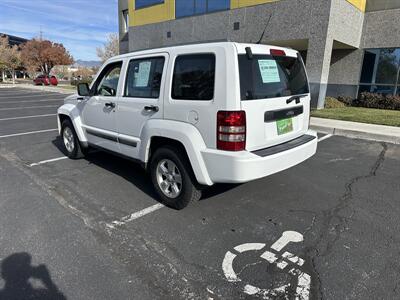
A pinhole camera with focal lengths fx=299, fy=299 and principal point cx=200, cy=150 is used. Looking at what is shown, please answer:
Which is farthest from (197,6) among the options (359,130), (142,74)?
(142,74)

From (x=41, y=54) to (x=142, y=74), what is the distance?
5506 cm

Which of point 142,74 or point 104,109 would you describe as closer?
point 142,74

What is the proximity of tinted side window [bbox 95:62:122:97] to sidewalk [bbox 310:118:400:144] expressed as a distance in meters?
6.49

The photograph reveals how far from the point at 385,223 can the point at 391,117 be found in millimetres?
8843

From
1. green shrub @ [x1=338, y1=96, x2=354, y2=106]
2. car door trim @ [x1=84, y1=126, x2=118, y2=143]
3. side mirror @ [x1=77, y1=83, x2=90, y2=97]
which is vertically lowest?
car door trim @ [x1=84, y1=126, x2=118, y2=143]

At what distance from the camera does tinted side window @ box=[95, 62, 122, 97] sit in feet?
15.1

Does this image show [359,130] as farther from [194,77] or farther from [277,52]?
[194,77]

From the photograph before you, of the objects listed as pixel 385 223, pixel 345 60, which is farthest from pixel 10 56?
pixel 385 223

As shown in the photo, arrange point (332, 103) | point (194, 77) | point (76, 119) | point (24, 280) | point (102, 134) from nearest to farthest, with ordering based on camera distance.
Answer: point (24, 280), point (194, 77), point (102, 134), point (76, 119), point (332, 103)

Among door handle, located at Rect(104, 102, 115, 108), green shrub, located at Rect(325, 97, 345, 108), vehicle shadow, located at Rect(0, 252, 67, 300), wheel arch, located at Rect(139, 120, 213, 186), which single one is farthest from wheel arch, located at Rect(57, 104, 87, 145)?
green shrub, located at Rect(325, 97, 345, 108)

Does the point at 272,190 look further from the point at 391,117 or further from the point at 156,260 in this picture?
the point at 391,117

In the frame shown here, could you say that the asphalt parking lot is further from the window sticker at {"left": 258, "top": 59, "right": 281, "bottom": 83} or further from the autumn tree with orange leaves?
the autumn tree with orange leaves

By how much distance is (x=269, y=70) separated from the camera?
3.52m

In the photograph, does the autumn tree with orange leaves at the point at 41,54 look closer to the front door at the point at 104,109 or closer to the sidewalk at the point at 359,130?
the sidewalk at the point at 359,130
